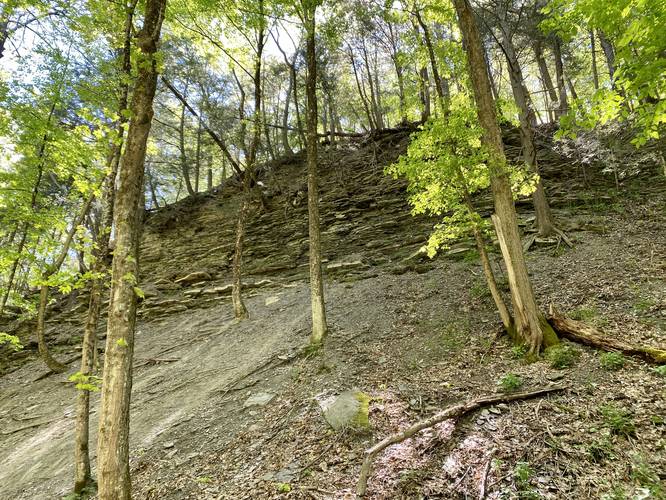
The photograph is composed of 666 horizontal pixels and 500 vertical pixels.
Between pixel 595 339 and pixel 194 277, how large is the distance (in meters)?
15.7

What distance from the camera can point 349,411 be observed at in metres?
5.07

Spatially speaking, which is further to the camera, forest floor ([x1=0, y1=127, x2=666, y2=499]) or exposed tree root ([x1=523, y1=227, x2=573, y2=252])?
exposed tree root ([x1=523, y1=227, x2=573, y2=252])

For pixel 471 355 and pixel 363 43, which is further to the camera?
pixel 363 43

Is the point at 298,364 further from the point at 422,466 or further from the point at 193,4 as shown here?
the point at 193,4

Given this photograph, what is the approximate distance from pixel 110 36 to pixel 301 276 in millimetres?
10020

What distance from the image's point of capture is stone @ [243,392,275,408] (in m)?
6.58

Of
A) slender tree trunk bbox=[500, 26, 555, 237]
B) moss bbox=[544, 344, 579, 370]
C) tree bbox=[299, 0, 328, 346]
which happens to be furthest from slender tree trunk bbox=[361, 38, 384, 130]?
moss bbox=[544, 344, 579, 370]

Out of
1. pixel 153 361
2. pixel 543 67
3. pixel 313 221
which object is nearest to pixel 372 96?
pixel 543 67

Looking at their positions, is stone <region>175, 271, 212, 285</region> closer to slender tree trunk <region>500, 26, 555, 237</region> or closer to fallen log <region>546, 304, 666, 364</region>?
slender tree trunk <region>500, 26, 555, 237</region>

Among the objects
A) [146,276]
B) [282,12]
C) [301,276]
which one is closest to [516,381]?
[301,276]

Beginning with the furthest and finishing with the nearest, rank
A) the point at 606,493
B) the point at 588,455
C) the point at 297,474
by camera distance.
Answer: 1. the point at 297,474
2. the point at 588,455
3. the point at 606,493

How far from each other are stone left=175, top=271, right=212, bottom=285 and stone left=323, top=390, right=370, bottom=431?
12.4 m

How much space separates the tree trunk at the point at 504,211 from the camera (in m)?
5.62

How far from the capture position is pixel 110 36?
820cm
